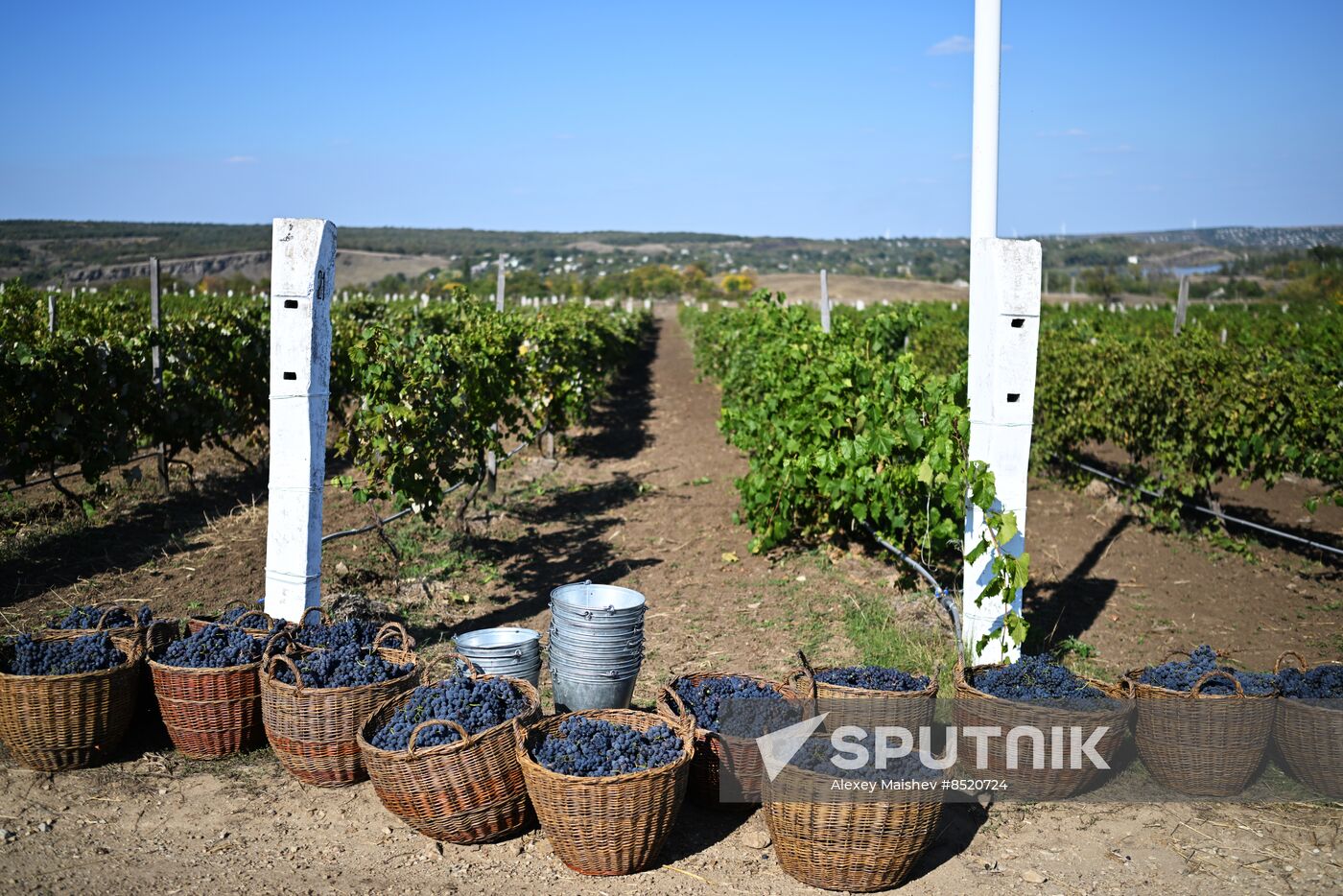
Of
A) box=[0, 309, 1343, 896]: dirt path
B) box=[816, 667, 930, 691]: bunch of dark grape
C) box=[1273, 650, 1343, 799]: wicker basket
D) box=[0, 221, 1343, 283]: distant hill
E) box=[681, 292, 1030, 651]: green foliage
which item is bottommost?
box=[0, 309, 1343, 896]: dirt path

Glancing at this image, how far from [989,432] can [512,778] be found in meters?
2.53

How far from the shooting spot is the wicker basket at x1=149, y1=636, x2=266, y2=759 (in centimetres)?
402

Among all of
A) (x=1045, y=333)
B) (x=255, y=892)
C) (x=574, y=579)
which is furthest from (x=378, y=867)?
(x=1045, y=333)

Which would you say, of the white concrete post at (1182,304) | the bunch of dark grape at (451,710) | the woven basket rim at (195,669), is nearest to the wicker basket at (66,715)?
the woven basket rim at (195,669)

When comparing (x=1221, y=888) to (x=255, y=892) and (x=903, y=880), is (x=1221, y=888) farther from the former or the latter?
(x=255, y=892)

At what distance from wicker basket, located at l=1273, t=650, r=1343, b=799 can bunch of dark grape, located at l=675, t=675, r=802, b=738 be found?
71.1 inches

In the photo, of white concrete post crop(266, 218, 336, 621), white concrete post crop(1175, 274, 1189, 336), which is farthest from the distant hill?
white concrete post crop(266, 218, 336, 621)

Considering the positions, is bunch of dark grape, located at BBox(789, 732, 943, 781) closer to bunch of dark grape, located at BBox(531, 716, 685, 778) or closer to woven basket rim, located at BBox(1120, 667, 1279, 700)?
bunch of dark grape, located at BBox(531, 716, 685, 778)

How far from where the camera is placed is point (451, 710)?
3531 millimetres

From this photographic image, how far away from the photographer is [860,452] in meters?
6.02

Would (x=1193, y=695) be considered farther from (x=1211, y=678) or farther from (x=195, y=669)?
(x=195, y=669)

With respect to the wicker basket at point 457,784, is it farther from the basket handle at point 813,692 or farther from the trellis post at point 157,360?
the trellis post at point 157,360

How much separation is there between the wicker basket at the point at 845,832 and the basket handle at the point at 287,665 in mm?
1766

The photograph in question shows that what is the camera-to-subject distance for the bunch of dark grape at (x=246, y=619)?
14.8 ft
